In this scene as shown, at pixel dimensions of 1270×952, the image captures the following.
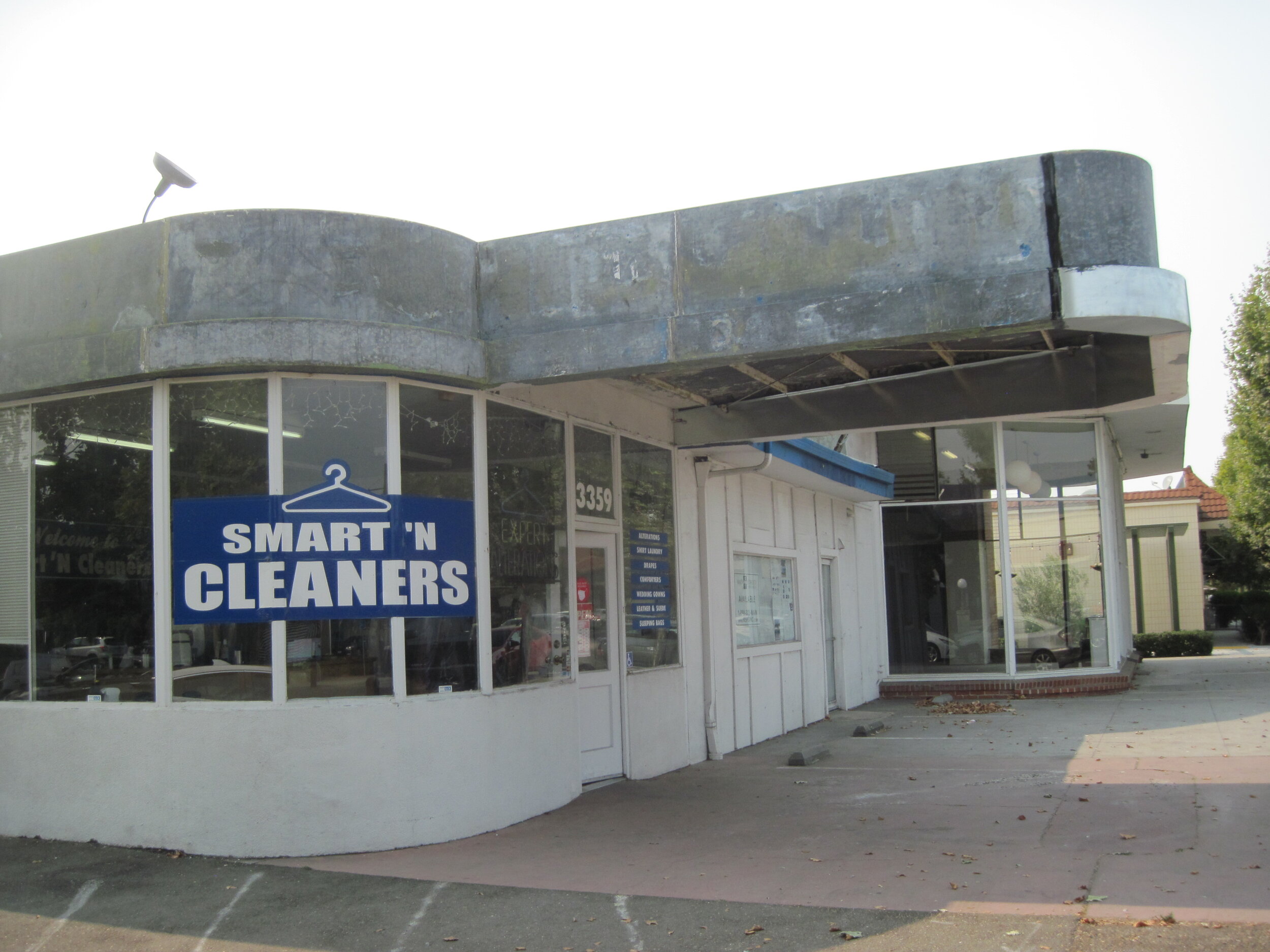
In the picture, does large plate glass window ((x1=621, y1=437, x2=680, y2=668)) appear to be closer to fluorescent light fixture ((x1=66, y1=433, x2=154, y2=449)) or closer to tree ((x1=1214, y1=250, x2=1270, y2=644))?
fluorescent light fixture ((x1=66, y1=433, x2=154, y2=449))

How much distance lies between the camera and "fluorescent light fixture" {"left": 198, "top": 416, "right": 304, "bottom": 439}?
7383 millimetres

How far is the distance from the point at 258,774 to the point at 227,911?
3.84ft

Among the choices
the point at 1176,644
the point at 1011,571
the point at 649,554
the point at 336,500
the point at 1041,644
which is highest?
the point at 336,500

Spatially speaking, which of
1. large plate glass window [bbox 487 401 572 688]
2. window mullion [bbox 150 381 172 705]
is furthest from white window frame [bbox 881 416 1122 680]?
window mullion [bbox 150 381 172 705]

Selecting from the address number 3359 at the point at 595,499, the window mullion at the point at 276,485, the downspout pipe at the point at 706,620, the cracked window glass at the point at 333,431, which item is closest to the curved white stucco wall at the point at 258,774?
the window mullion at the point at 276,485

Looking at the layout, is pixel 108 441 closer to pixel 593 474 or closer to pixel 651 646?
pixel 593 474

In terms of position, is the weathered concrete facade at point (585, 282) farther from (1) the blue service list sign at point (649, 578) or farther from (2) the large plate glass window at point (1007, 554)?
(2) the large plate glass window at point (1007, 554)

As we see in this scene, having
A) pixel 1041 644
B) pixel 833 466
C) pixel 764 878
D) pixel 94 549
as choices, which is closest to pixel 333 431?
pixel 94 549

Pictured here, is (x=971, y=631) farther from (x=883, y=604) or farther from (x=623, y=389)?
(x=623, y=389)

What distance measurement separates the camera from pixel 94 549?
776 cm

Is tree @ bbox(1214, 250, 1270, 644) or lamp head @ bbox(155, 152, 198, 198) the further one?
tree @ bbox(1214, 250, 1270, 644)

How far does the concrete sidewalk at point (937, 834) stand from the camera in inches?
234

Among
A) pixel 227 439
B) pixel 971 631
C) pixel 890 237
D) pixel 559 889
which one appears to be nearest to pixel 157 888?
pixel 559 889

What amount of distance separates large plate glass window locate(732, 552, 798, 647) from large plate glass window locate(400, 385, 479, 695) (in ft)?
16.2
